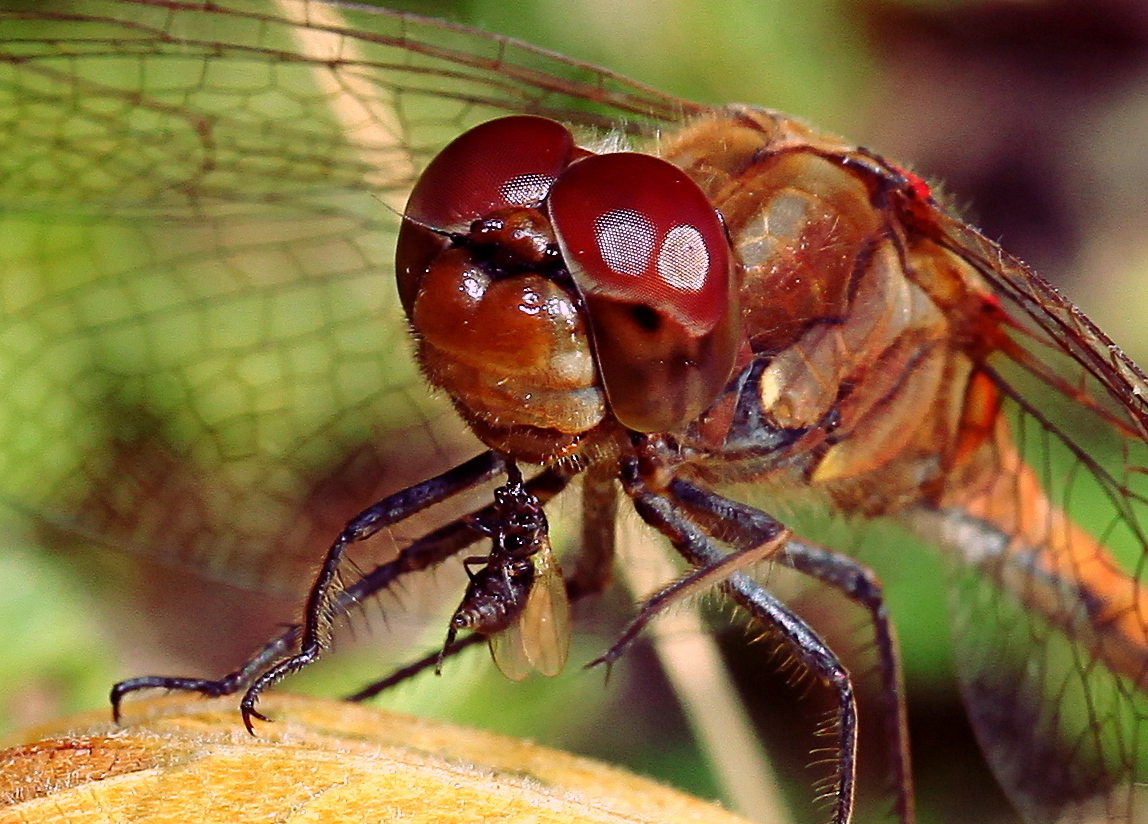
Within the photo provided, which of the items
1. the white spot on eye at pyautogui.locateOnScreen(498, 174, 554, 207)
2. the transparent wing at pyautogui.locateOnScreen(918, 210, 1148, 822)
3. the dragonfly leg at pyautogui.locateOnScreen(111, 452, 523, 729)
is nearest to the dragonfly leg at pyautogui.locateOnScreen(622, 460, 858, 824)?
the dragonfly leg at pyautogui.locateOnScreen(111, 452, 523, 729)

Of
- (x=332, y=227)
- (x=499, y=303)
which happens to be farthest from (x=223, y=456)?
(x=499, y=303)

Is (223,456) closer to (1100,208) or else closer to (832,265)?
(832,265)

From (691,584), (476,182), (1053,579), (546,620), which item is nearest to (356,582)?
(546,620)

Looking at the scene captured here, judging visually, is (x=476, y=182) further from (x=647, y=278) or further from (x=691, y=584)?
(x=691, y=584)

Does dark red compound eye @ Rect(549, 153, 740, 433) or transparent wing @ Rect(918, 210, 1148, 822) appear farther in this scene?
transparent wing @ Rect(918, 210, 1148, 822)

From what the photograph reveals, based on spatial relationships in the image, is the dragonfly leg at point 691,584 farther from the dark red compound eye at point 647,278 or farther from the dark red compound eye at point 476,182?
the dark red compound eye at point 476,182

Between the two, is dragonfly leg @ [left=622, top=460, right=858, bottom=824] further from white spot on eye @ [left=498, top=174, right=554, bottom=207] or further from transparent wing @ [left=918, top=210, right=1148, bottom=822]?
transparent wing @ [left=918, top=210, right=1148, bottom=822]
